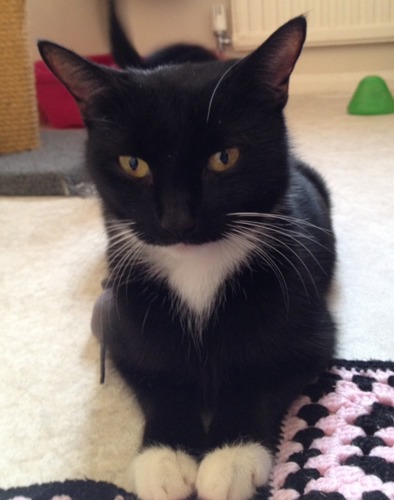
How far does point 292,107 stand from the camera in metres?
2.87

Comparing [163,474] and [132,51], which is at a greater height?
[132,51]

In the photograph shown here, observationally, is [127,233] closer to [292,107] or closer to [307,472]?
[307,472]

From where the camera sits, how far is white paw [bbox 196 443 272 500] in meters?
0.66

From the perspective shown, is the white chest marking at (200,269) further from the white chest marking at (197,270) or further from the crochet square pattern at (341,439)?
the crochet square pattern at (341,439)

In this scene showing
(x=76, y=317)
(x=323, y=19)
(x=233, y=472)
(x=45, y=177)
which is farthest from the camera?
(x=323, y=19)

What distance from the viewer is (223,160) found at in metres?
0.75

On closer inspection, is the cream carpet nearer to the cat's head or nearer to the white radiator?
the cat's head

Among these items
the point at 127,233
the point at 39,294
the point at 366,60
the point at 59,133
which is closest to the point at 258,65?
the point at 127,233

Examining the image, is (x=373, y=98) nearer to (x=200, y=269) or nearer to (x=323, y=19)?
(x=323, y=19)

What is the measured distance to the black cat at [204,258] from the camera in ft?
2.39

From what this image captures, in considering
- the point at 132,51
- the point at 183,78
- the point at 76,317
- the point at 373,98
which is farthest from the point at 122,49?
the point at 183,78

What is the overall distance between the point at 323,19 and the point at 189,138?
8.15 feet

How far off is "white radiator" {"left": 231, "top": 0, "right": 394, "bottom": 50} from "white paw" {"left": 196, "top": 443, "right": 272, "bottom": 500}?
2.57 m

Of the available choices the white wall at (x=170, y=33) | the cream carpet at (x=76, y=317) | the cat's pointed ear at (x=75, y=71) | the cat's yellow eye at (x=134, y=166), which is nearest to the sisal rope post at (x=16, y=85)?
the cream carpet at (x=76, y=317)
